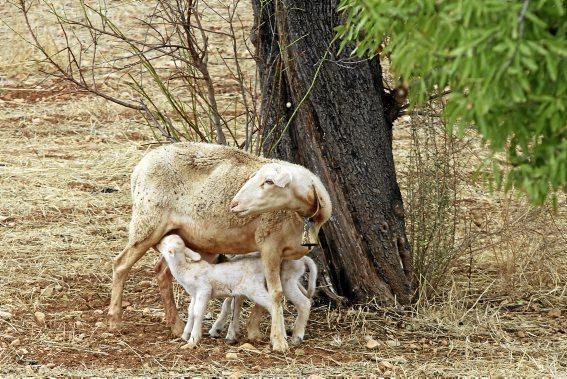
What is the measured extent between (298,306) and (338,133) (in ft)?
4.08

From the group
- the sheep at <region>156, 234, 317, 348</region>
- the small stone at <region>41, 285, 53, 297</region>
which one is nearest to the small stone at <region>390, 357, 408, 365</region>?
the sheep at <region>156, 234, 317, 348</region>

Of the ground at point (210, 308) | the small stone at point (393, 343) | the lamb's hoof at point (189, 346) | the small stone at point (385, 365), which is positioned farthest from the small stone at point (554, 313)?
the lamb's hoof at point (189, 346)

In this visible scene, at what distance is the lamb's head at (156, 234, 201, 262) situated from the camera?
704 cm

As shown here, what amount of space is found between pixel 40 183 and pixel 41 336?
4011mm

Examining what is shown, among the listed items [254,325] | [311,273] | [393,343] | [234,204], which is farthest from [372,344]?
[234,204]

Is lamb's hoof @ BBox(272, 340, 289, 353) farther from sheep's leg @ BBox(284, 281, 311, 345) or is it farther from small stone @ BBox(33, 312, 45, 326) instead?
small stone @ BBox(33, 312, 45, 326)

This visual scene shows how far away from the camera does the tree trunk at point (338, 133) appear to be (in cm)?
778

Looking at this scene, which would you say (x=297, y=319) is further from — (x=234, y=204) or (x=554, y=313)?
(x=554, y=313)

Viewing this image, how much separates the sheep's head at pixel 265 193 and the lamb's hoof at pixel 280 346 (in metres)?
0.83

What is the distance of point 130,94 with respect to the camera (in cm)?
1429

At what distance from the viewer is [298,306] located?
722 cm

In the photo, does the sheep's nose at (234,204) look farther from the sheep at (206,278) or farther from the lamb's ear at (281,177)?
the sheep at (206,278)

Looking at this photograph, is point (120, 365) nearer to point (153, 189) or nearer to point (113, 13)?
point (153, 189)

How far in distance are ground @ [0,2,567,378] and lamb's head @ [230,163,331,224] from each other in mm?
886
